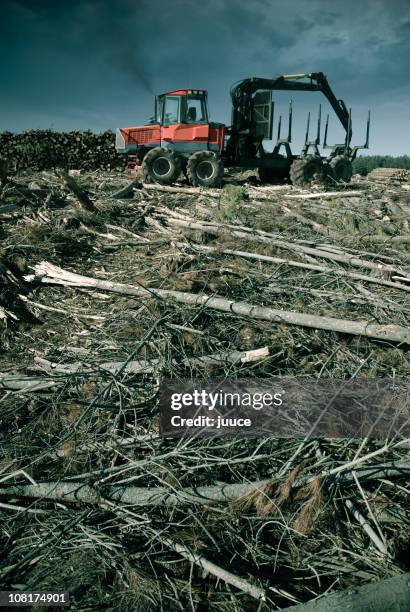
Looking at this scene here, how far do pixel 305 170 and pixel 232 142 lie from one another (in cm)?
253

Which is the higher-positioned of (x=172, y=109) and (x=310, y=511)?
(x=172, y=109)

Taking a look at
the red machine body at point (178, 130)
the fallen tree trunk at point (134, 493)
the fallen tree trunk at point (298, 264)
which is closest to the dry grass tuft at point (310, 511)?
the fallen tree trunk at point (134, 493)

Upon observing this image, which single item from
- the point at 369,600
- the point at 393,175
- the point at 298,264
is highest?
the point at 393,175

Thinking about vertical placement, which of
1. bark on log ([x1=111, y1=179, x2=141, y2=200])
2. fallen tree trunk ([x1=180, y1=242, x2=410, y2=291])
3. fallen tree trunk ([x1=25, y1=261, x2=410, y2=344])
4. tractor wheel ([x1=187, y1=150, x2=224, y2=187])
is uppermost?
tractor wheel ([x1=187, y1=150, x2=224, y2=187])

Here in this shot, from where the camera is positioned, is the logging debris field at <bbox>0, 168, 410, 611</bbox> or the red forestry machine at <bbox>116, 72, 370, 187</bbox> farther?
the red forestry machine at <bbox>116, 72, 370, 187</bbox>

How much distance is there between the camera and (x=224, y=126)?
1318 centimetres

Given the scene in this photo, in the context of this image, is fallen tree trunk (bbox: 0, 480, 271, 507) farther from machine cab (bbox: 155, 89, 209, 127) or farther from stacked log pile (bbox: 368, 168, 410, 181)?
stacked log pile (bbox: 368, 168, 410, 181)

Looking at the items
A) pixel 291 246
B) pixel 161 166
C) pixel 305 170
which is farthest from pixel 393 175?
pixel 291 246

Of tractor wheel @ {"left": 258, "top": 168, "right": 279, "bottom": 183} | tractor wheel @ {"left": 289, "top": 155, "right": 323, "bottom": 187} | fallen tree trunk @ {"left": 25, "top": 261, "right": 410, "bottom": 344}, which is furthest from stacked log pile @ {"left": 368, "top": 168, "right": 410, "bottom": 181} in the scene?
fallen tree trunk @ {"left": 25, "top": 261, "right": 410, "bottom": 344}

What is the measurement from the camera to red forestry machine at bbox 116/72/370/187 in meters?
12.3

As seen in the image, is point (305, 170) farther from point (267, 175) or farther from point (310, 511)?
point (310, 511)

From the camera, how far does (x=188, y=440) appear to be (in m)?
3.03

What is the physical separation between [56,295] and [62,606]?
12.3ft

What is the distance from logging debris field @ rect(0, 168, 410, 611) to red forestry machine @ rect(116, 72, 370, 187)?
585cm
